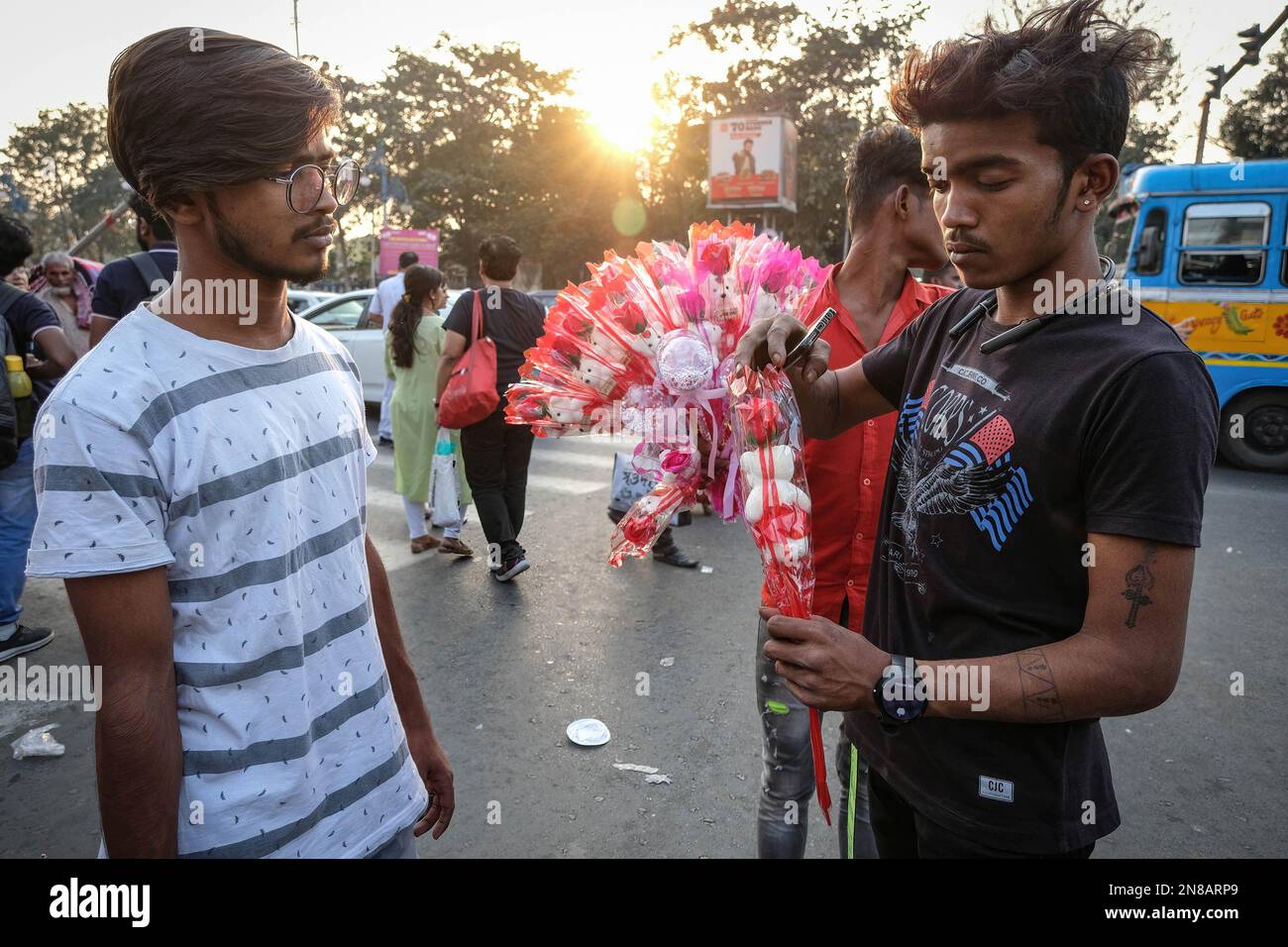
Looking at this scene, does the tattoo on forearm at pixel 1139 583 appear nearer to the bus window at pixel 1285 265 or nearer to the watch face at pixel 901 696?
the watch face at pixel 901 696

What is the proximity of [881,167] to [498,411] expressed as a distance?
11.5 ft

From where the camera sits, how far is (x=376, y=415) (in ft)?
38.9

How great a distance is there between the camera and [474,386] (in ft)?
16.9

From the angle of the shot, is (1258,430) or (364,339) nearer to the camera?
(1258,430)

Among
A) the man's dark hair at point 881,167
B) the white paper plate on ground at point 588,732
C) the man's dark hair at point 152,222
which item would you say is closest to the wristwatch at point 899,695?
the man's dark hair at point 881,167

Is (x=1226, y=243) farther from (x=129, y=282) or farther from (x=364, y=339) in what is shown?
(x=129, y=282)

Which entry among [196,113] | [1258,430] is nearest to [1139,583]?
[196,113]

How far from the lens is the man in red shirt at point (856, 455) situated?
2.28 m

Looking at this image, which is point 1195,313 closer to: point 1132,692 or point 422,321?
point 422,321

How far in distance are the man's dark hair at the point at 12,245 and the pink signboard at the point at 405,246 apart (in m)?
24.8

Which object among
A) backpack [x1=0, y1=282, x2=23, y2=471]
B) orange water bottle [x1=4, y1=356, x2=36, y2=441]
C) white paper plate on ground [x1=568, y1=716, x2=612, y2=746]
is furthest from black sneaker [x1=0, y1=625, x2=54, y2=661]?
white paper plate on ground [x1=568, y1=716, x2=612, y2=746]

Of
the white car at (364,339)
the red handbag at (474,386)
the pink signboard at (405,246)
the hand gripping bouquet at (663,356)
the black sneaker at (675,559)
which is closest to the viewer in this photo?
the hand gripping bouquet at (663,356)

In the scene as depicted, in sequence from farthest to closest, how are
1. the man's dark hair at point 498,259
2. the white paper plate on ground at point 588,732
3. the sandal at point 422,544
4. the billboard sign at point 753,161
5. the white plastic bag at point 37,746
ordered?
the billboard sign at point 753,161
the sandal at point 422,544
the man's dark hair at point 498,259
the white paper plate on ground at point 588,732
the white plastic bag at point 37,746
